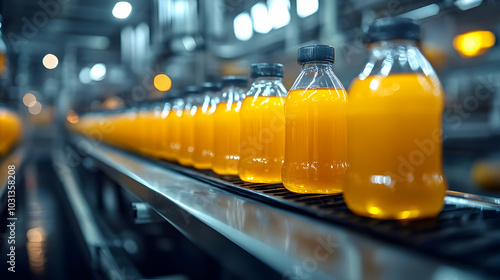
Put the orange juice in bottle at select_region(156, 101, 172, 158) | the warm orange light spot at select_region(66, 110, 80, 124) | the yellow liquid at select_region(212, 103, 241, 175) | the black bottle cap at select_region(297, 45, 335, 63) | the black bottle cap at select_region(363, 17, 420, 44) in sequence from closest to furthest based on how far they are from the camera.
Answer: the black bottle cap at select_region(363, 17, 420, 44)
the black bottle cap at select_region(297, 45, 335, 63)
the yellow liquid at select_region(212, 103, 241, 175)
the orange juice in bottle at select_region(156, 101, 172, 158)
the warm orange light spot at select_region(66, 110, 80, 124)

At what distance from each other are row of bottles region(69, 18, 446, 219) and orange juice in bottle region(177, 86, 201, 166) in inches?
3.9

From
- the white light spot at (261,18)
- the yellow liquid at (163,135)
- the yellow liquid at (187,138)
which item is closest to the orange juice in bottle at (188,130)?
the yellow liquid at (187,138)

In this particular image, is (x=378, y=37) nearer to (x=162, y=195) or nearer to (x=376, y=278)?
(x=376, y=278)

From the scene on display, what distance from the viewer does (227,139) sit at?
0.97 meters

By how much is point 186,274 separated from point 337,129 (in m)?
1.24

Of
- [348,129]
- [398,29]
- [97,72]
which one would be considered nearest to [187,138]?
[348,129]

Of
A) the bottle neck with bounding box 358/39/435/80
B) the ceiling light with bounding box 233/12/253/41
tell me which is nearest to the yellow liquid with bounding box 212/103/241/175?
the bottle neck with bounding box 358/39/435/80

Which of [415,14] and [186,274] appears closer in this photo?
[415,14]

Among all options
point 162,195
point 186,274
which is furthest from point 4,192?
point 186,274

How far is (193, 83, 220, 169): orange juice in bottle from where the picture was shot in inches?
43.4

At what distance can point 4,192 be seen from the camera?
114cm

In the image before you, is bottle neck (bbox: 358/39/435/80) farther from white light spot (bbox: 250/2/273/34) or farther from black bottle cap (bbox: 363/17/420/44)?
white light spot (bbox: 250/2/273/34)

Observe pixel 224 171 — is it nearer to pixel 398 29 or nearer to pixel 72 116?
pixel 398 29

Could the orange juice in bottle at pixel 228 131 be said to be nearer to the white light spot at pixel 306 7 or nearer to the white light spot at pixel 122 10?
the white light spot at pixel 306 7
